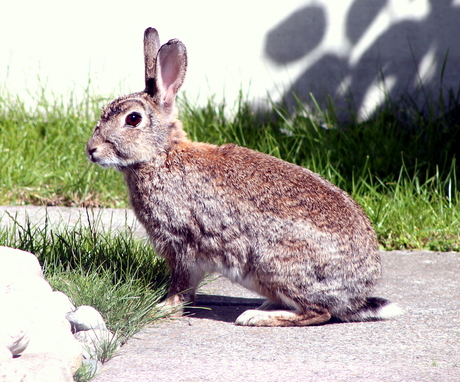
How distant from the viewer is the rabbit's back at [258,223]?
3.45 m

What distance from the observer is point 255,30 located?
679 centimetres

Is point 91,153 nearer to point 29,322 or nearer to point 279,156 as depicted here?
point 29,322

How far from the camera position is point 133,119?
368 cm

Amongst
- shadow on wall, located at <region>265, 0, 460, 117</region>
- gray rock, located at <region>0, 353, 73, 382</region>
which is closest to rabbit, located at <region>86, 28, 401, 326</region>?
gray rock, located at <region>0, 353, 73, 382</region>

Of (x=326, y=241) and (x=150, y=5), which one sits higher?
(x=150, y=5)

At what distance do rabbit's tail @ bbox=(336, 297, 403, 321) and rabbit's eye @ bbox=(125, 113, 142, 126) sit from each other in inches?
57.1

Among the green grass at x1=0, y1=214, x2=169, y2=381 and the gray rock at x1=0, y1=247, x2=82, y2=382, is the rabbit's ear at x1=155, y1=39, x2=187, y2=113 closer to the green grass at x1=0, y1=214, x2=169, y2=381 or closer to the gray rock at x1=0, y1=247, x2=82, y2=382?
the green grass at x1=0, y1=214, x2=169, y2=381

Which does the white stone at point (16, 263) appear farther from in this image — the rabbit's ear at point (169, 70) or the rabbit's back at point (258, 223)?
the rabbit's ear at point (169, 70)

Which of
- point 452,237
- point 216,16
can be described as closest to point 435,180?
point 452,237

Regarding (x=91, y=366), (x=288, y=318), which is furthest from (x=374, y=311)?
(x=91, y=366)

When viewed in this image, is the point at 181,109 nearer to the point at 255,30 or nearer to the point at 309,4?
the point at 255,30

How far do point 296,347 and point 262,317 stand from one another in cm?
40

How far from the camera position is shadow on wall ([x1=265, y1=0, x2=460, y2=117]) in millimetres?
6746

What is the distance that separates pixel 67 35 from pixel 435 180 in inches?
146
